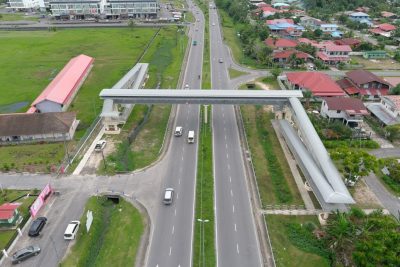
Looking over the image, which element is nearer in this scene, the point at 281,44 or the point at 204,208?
the point at 204,208

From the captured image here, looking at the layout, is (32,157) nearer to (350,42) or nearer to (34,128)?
(34,128)

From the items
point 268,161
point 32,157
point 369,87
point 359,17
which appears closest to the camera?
Answer: point 268,161

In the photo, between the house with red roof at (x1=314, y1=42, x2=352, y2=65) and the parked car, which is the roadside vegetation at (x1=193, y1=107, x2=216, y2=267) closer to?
the parked car

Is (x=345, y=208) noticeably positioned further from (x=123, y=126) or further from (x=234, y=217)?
(x=123, y=126)

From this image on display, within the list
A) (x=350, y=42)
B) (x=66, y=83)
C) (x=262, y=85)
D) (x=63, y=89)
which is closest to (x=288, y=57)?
(x=262, y=85)

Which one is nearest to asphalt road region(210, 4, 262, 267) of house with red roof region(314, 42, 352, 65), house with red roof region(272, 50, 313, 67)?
house with red roof region(272, 50, 313, 67)

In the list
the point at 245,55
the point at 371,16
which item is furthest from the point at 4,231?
the point at 371,16
